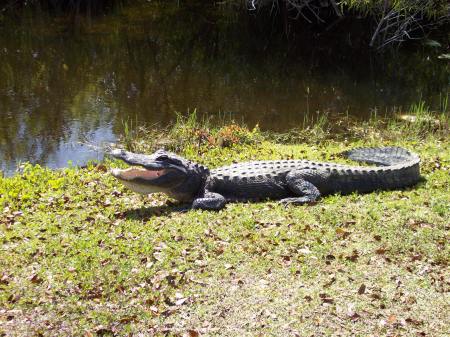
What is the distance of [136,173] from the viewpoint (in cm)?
816

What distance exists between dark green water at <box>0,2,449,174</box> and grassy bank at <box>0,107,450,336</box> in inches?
171

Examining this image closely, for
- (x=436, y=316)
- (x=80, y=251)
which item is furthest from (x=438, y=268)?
(x=80, y=251)

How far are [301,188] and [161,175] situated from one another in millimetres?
1965

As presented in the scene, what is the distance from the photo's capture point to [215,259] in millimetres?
6633

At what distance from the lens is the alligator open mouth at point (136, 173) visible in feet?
26.3

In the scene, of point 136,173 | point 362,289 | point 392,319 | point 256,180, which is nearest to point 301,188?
point 256,180

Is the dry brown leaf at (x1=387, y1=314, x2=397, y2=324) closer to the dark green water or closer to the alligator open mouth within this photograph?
the alligator open mouth

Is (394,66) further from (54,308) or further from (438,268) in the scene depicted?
(54,308)

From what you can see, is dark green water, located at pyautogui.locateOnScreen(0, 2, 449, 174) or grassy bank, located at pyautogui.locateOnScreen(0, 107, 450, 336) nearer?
grassy bank, located at pyautogui.locateOnScreen(0, 107, 450, 336)

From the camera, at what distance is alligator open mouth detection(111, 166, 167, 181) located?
802 centimetres

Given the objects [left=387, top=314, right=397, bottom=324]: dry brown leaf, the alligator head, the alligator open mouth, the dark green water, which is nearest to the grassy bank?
[left=387, top=314, right=397, bottom=324]: dry brown leaf

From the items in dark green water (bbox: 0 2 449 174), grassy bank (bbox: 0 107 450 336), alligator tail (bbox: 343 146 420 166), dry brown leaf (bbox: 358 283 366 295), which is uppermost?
alligator tail (bbox: 343 146 420 166)

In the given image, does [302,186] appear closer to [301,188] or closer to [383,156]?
[301,188]

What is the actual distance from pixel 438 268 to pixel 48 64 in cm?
1595
